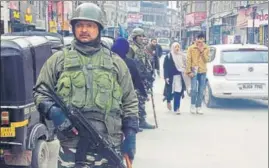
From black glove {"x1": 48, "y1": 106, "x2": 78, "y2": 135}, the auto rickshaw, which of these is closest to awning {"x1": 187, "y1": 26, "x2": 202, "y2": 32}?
the auto rickshaw

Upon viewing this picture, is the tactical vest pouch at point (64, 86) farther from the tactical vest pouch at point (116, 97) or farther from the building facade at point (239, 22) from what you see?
the building facade at point (239, 22)

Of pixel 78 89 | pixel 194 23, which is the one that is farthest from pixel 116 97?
pixel 194 23

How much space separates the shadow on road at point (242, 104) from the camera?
1215cm

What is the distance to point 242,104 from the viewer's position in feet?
41.6

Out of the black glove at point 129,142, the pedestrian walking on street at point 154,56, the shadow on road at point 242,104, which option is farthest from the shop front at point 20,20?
the black glove at point 129,142

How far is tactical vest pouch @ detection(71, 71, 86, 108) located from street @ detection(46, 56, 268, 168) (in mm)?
2803

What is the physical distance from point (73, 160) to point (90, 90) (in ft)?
1.54

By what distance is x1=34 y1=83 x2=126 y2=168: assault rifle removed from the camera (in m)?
3.34

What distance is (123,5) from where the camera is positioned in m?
110

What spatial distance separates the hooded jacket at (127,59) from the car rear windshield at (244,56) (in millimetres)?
4127

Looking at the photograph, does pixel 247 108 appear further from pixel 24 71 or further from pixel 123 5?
pixel 123 5

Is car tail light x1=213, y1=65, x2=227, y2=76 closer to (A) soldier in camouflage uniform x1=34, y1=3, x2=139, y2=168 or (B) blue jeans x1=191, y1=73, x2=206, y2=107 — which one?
(B) blue jeans x1=191, y1=73, x2=206, y2=107

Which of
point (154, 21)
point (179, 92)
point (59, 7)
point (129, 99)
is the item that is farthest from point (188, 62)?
point (154, 21)

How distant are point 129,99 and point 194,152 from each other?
13.3 ft
